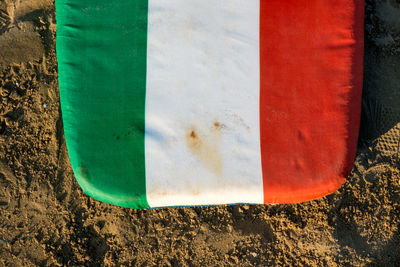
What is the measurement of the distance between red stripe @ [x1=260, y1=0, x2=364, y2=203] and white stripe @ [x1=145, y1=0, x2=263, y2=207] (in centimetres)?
8

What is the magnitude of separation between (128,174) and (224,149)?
59 centimetres

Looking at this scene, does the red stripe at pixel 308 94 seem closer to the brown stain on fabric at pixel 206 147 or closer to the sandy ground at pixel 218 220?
the brown stain on fabric at pixel 206 147

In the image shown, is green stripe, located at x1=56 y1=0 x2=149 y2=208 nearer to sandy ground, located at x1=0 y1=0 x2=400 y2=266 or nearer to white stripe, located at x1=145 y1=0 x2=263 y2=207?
white stripe, located at x1=145 y1=0 x2=263 y2=207

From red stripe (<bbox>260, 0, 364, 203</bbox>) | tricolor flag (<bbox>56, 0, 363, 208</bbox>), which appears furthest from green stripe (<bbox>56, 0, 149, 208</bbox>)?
red stripe (<bbox>260, 0, 364, 203</bbox>)

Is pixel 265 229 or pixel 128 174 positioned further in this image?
pixel 265 229

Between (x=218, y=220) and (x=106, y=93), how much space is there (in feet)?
3.91

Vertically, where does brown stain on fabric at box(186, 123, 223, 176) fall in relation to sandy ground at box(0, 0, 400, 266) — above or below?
above

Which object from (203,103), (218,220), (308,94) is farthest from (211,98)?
(218,220)

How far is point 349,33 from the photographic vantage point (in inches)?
72.4

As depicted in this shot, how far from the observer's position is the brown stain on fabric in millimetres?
1814

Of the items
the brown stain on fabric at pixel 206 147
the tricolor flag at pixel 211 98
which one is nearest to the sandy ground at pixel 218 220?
the tricolor flag at pixel 211 98

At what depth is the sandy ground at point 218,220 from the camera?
2.23m

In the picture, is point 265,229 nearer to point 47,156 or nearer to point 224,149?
point 224,149

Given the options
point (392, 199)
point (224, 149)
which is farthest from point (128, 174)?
point (392, 199)
